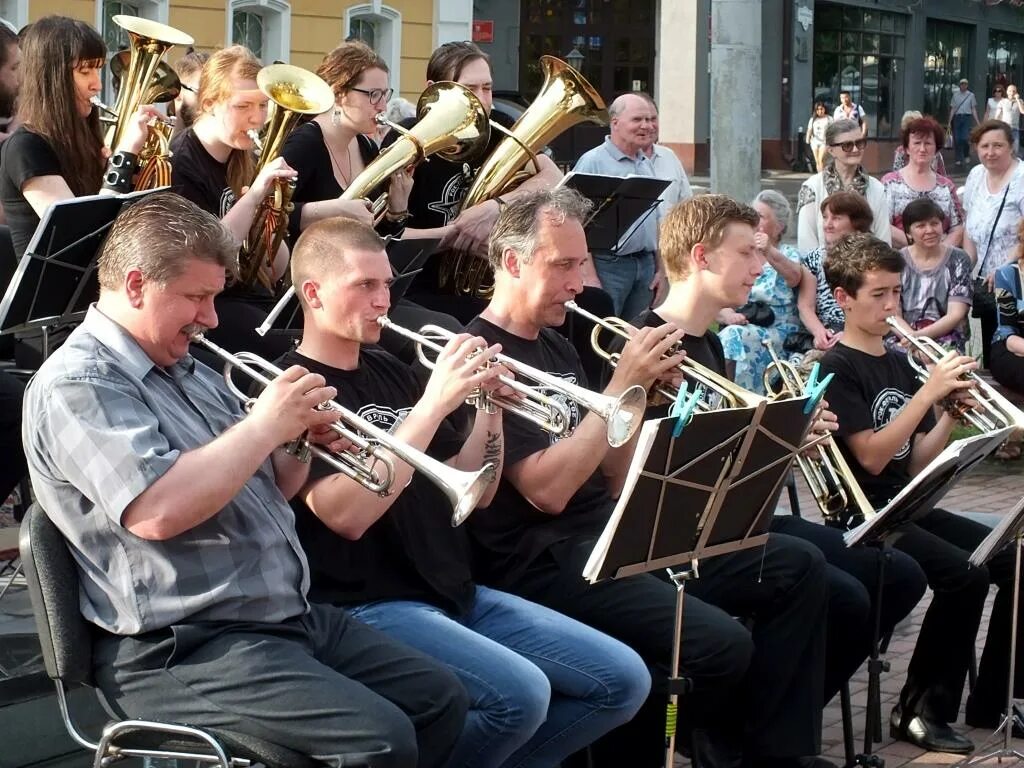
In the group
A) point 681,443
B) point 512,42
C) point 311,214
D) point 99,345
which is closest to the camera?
point 99,345

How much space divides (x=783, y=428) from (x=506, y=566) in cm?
84

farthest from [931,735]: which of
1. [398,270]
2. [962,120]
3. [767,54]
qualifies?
[962,120]

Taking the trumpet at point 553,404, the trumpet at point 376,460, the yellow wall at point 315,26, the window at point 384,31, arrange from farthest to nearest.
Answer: the window at point 384,31, the yellow wall at point 315,26, the trumpet at point 553,404, the trumpet at point 376,460

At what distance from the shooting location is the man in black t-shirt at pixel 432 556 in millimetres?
3600

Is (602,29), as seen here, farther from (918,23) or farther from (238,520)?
(238,520)

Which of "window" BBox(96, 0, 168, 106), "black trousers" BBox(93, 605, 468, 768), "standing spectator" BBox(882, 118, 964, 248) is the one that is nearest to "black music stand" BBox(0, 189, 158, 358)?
"black trousers" BBox(93, 605, 468, 768)

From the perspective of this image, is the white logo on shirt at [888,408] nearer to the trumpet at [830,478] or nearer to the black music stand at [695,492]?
the trumpet at [830,478]

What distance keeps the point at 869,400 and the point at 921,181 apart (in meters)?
4.49

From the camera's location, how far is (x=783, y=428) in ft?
12.6

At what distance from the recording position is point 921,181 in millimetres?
9266

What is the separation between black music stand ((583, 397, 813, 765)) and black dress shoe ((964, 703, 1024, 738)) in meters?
1.47

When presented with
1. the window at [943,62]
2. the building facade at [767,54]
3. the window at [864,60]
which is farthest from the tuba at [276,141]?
the window at [943,62]

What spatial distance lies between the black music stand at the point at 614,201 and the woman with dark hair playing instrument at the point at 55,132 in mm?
1654

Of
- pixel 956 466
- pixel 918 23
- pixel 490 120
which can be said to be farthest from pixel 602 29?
pixel 956 466
